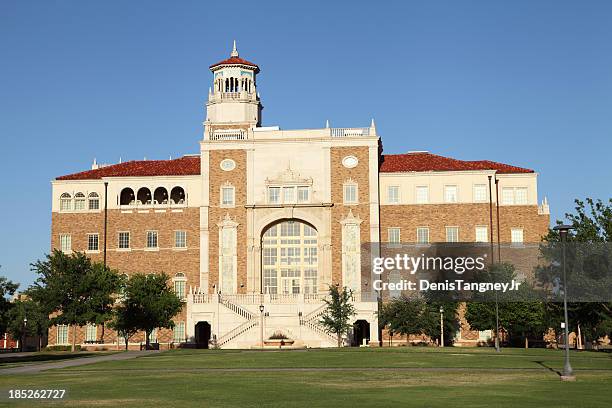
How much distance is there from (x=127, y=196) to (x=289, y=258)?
16219 mm

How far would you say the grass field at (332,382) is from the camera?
27.1m

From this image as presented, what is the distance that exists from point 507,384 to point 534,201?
175 ft

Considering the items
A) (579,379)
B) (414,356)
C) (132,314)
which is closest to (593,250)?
(414,356)

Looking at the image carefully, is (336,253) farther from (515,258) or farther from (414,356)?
(414,356)

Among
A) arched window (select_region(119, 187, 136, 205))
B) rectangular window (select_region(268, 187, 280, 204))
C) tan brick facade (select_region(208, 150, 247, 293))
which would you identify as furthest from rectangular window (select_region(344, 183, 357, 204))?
arched window (select_region(119, 187, 136, 205))

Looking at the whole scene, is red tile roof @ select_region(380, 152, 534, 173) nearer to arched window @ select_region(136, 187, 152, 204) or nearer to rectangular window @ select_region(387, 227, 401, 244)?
rectangular window @ select_region(387, 227, 401, 244)

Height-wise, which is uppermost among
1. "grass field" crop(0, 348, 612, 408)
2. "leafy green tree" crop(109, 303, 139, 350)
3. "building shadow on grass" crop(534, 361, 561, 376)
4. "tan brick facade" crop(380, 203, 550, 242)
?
"tan brick facade" crop(380, 203, 550, 242)

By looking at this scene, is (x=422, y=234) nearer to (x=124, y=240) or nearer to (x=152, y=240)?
(x=152, y=240)

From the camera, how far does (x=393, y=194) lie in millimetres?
85000

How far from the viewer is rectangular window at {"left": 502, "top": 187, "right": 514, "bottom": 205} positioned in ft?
278

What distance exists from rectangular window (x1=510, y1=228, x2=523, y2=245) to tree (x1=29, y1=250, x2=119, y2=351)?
33504mm

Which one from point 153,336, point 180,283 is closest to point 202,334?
point 153,336

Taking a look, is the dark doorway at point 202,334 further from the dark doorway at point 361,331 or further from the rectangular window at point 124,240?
the dark doorway at point 361,331

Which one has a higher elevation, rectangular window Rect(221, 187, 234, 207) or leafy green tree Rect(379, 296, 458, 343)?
rectangular window Rect(221, 187, 234, 207)
